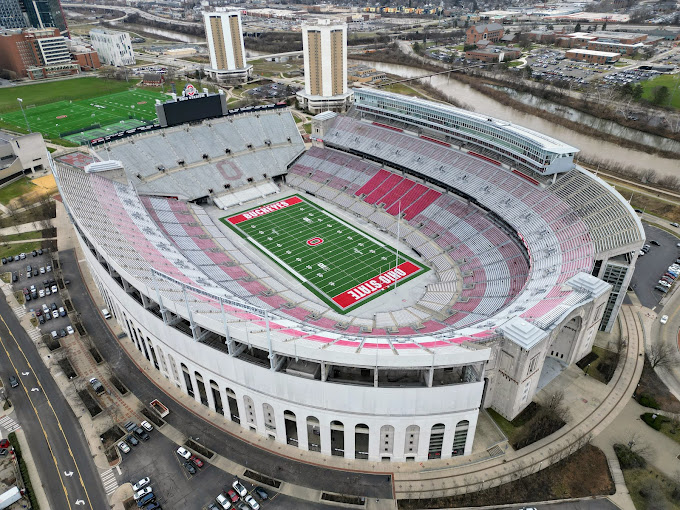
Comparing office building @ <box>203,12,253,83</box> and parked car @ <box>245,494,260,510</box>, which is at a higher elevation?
office building @ <box>203,12,253,83</box>

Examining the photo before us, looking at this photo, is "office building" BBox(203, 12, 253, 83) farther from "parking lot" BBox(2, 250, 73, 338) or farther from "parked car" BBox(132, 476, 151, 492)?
"parked car" BBox(132, 476, 151, 492)

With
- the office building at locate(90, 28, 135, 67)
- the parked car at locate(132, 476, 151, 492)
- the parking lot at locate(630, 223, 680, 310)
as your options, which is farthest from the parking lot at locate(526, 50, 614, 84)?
the office building at locate(90, 28, 135, 67)

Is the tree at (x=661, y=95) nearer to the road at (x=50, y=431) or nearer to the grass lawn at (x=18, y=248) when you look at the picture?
the road at (x=50, y=431)

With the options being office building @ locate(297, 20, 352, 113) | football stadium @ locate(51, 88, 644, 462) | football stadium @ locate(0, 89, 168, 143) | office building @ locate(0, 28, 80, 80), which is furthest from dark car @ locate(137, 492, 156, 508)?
office building @ locate(0, 28, 80, 80)

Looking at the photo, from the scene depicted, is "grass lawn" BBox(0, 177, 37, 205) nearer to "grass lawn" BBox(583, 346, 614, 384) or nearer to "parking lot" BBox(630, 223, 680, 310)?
"grass lawn" BBox(583, 346, 614, 384)

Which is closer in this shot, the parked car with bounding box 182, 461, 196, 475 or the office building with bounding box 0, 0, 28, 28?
the parked car with bounding box 182, 461, 196, 475

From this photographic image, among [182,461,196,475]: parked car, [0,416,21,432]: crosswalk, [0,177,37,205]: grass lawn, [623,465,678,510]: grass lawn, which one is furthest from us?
[0,177,37,205]: grass lawn

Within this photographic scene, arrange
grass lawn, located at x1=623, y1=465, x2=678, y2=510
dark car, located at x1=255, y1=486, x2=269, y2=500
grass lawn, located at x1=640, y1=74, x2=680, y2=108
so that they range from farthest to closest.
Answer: grass lawn, located at x1=640, y1=74, x2=680, y2=108 < dark car, located at x1=255, y1=486, x2=269, y2=500 < grass lawn, located at x1=623, y1=465, x2=678, y2=510

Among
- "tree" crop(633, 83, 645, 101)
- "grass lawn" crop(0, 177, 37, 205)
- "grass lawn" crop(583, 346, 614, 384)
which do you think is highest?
"tree" crop(633, 83, 645, 101)
